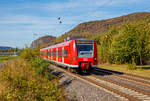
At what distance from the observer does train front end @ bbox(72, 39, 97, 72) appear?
1409 cm

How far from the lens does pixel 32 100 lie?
5.95 m

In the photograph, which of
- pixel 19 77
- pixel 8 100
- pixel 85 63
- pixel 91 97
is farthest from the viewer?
pixel 85 63

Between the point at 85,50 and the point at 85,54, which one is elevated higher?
the point at 85,50

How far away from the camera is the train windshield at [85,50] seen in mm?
14195

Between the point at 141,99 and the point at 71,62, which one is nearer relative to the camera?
the point at 141,99

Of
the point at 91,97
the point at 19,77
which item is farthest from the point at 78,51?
the point at 91,97

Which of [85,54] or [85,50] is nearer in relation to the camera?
[85,54]

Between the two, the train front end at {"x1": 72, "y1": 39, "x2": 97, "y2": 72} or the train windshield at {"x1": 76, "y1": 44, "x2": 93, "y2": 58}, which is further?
the train windshield at {"x1": 76, "y1": 44, "x2": 93, "y2": 58}

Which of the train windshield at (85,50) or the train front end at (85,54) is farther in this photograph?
the train windshield at (85,50)

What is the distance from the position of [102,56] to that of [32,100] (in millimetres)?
24547

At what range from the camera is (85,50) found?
1441 cm

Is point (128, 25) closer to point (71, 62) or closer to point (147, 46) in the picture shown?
point (147, 46)

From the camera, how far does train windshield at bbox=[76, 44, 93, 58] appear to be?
14.2 metres

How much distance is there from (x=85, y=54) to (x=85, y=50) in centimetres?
36
